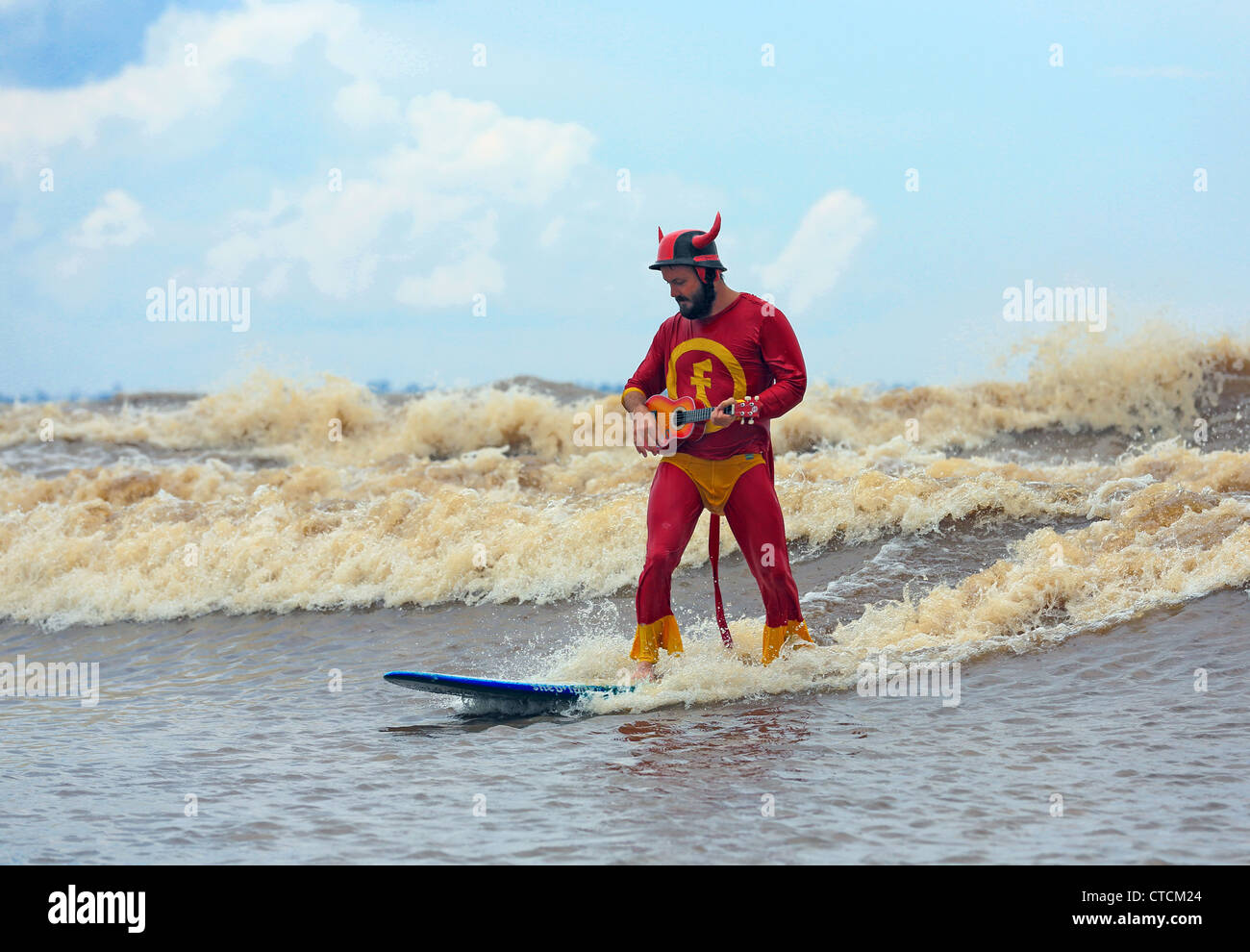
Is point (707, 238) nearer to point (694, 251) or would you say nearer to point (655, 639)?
point (694, 251)

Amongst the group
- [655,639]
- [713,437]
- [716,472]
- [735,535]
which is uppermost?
[713,437]

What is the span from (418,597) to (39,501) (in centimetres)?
723

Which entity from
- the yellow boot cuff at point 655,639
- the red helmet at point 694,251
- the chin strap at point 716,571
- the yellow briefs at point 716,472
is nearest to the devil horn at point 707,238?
the red helmet at point 694,251

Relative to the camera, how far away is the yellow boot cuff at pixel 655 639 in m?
5.95

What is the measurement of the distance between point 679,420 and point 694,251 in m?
0.84

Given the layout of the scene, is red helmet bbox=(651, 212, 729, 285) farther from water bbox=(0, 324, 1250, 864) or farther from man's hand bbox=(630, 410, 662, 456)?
water bbox=(0, 324, 1250, 864)

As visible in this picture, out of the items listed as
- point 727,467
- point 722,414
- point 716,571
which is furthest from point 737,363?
point 716,571

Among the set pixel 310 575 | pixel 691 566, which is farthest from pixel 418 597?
pixel 691 566

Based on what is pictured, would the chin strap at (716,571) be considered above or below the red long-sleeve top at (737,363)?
below

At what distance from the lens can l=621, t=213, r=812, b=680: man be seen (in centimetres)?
576

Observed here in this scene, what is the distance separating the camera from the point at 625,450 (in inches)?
613

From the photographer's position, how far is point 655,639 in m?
5.96

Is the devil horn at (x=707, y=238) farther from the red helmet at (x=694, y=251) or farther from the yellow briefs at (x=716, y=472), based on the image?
the yellow briefs at (x=716, y=472)
